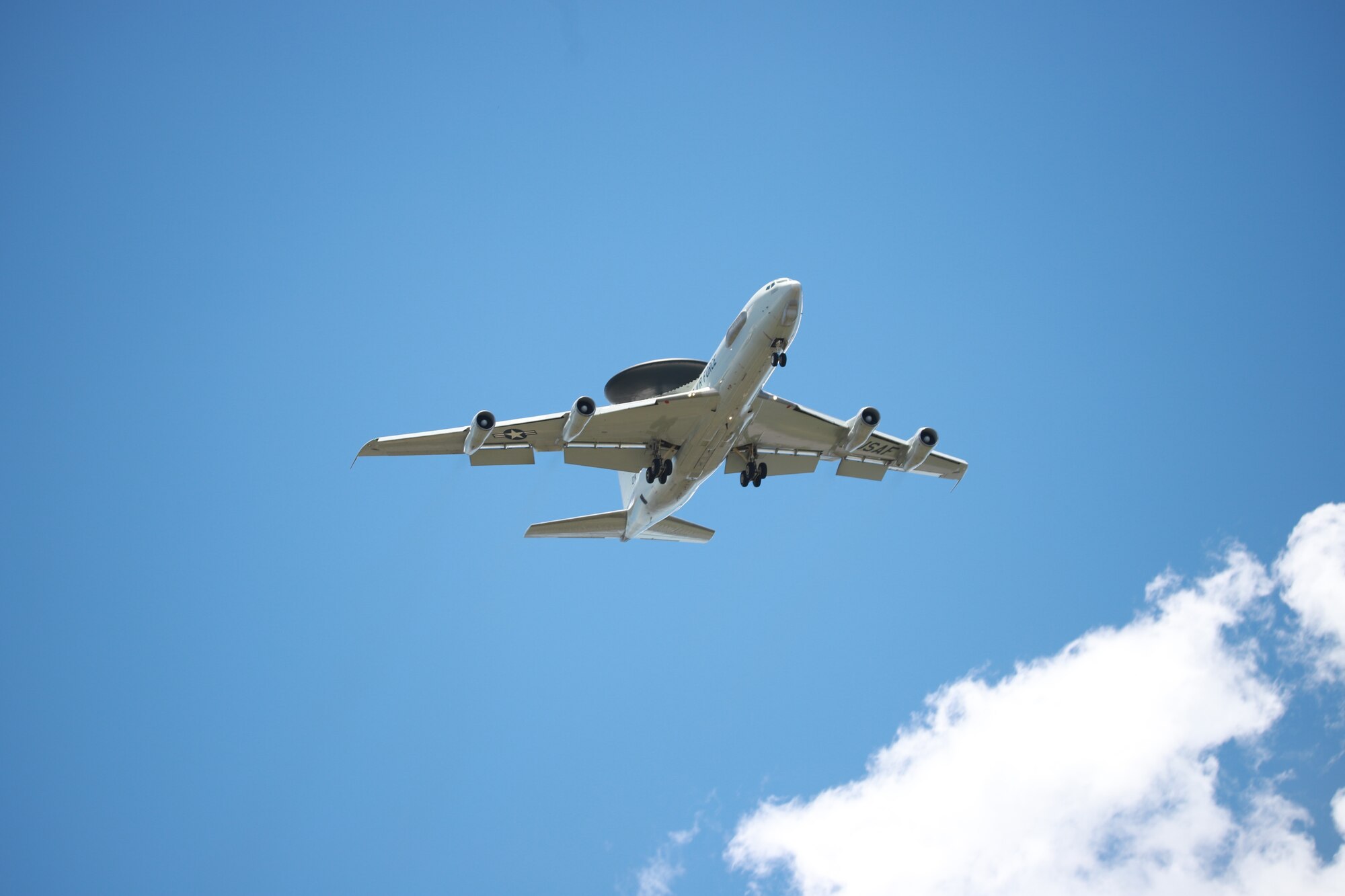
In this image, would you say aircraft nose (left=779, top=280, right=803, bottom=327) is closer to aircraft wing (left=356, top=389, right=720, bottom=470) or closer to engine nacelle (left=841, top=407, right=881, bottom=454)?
aircraft wing (left=356, top=389, right=720, bottom=470)

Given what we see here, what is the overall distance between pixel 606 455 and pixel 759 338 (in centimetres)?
992

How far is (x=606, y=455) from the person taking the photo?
139 ft

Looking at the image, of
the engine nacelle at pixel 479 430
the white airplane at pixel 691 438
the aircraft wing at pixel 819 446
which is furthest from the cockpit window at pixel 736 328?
the engine nacelle at pixel 479 430

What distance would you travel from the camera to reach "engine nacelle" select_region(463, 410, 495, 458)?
3584 centimetres

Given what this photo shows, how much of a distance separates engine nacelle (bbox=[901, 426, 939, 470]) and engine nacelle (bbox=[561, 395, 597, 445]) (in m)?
13.3

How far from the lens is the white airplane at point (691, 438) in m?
36.0

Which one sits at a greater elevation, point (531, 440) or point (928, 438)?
point (928, 438)

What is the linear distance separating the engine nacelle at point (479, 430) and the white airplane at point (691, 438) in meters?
0.04

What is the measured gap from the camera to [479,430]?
1417 inches

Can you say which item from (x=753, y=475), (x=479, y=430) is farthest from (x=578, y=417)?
(x=753, y=475)

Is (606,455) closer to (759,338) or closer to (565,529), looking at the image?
(565,529)

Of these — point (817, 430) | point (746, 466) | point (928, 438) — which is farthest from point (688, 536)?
point (928, 438)

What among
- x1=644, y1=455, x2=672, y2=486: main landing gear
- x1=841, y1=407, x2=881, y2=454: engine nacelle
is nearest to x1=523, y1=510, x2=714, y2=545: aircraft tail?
x1=644, y1=455, x2=672, y2=486: main landing gear

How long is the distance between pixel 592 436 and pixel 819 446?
9818 millimetres
